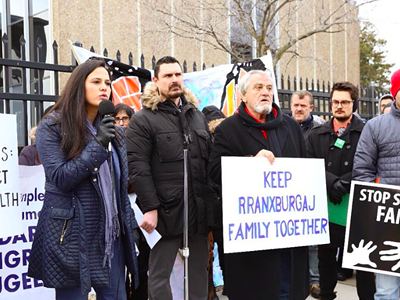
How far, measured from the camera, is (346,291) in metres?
4.95

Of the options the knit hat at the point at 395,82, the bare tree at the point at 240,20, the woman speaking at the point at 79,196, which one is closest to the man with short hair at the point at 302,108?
the knit hat at the point at 395,82

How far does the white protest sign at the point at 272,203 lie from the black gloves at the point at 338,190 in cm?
70

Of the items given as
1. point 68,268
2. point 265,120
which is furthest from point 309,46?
point 68,268

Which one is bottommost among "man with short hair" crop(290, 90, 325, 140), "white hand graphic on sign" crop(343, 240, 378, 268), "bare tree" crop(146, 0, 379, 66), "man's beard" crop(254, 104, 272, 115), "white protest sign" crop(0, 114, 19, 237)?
"white hand graphic on sign" crop(343, 240, 378, 268)

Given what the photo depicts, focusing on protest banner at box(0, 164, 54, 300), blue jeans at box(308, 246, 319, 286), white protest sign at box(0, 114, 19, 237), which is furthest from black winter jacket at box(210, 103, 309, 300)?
blue jeans at box(308, 246, 319, 286)

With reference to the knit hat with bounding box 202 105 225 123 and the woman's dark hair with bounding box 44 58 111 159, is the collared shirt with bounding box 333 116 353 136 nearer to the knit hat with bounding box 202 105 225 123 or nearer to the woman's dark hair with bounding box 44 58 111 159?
the knit hat with bounding box 202 105 225 123

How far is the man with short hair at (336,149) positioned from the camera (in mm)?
4123

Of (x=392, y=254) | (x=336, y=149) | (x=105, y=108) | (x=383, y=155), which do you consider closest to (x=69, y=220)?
(x=105, y=108)

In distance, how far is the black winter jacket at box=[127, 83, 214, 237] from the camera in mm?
3406

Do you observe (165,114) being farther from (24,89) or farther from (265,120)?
(24,89)

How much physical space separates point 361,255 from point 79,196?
2082mm

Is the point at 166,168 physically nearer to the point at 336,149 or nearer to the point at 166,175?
the point at 166,175

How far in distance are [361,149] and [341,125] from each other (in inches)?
31.8

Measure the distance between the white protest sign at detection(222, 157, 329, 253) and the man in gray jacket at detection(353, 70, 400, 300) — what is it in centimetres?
46
